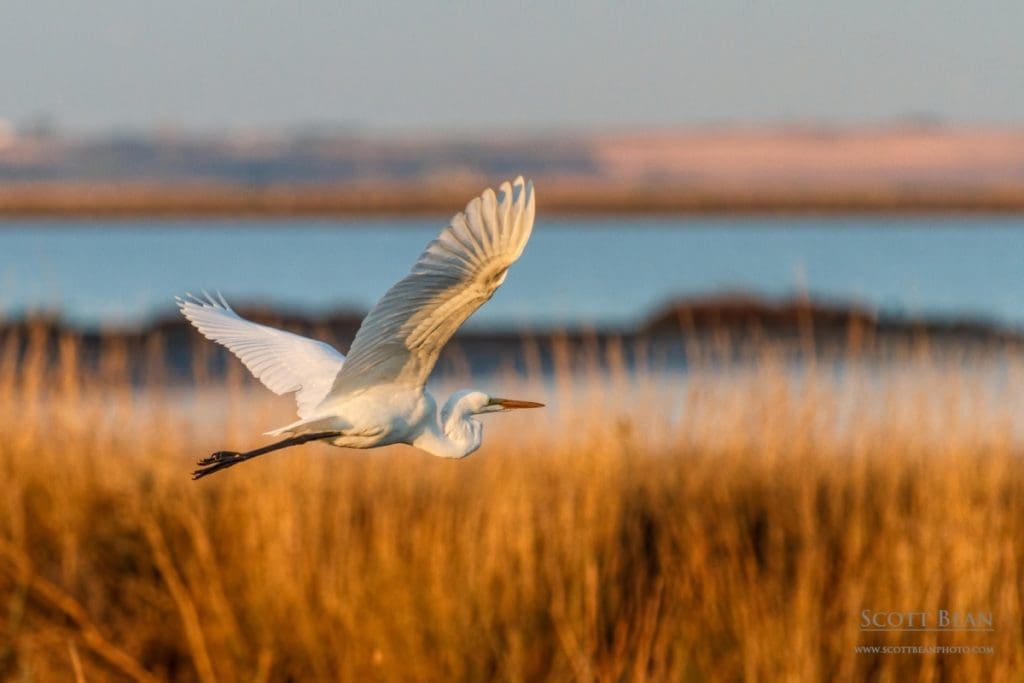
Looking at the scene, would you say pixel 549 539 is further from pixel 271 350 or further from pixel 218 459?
pixel 218 459

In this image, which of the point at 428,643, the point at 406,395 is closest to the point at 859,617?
the point at 428,643

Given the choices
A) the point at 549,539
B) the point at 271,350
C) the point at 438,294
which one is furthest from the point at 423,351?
the point at 549,539

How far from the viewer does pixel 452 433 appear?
1.77 feet

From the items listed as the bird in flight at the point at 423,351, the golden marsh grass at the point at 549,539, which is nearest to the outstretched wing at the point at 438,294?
the bird in flight at the point at 423,351

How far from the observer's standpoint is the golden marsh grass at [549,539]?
3.80 m

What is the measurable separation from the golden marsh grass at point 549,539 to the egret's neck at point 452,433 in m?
2.74

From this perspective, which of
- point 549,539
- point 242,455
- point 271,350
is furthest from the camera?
Result: point 549,539

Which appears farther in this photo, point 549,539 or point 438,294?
point 549,539

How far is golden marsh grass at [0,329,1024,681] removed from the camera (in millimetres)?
3797

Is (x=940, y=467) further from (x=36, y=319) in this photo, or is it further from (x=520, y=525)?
(x=36, y=319)

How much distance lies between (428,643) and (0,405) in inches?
99.9

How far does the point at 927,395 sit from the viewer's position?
192 inches

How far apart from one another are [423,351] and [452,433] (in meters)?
0.04

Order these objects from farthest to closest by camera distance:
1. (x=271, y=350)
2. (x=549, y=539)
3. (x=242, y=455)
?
(x=549, y=539)
(x=271, y=350)
(x=242, y=455)
